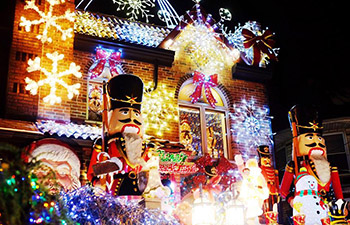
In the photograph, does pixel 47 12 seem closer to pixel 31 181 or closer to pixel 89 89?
pixel 89 89

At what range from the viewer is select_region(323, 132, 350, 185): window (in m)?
18.4

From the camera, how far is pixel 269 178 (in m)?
10.8

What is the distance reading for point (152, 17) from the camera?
13438 millimetres

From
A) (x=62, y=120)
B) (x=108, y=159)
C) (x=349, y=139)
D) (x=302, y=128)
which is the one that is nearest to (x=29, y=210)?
(x=108, y=159)

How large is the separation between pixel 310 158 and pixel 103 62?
596cm

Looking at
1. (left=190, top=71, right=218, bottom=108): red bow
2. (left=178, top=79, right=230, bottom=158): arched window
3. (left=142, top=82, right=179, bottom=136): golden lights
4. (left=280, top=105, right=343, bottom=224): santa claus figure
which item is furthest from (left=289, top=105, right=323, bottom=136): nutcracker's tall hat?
(left=142, top=82, right=179, bottom=136): golden lights

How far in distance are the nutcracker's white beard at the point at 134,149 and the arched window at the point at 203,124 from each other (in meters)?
3.43

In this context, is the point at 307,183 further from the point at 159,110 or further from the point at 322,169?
the point at 159,110

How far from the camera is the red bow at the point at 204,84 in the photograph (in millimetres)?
12477

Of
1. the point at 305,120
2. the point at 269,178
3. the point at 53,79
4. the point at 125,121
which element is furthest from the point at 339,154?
the point at 53,79

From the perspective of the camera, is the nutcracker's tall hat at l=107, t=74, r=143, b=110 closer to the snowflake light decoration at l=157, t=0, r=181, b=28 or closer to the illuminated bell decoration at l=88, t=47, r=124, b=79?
the illuminated bell decoration at l=88, t=47, r=124, b=79

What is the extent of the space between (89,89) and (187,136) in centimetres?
314

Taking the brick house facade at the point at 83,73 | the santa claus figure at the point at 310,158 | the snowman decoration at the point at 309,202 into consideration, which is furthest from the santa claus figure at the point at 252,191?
the brick house facade at the point at 83,73

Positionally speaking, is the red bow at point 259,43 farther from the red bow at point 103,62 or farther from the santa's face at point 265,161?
the red bow at point 103,62
